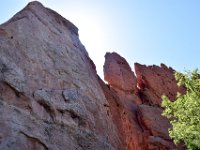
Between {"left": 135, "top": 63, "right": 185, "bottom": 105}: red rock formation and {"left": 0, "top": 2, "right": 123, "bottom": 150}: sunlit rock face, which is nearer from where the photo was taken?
{"left": 0, "top": 2, "right": 123, "bottom": 150}: sunlit rock face

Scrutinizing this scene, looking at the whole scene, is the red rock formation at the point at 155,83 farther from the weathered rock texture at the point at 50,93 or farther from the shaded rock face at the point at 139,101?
the weathered rock texture at the point at 50,93

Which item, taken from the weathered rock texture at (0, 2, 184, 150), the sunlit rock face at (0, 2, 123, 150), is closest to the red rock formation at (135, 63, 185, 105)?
the weathered rock texture at (0, 2, 184, 150)

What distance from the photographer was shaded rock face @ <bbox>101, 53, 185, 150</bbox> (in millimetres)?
33094

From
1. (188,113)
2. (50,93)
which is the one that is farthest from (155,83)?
(50,93)

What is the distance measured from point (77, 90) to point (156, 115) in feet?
66.6

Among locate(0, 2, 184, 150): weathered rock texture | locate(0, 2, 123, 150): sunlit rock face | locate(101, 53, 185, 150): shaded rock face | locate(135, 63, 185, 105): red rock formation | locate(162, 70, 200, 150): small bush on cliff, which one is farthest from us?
locate(135, 63, 185, 105): red rock formation

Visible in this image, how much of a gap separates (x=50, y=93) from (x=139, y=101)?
2735cm

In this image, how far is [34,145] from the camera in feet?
60.3

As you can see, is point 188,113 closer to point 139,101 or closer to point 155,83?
point 139,101

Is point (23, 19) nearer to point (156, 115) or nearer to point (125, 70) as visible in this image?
point (156, 115)

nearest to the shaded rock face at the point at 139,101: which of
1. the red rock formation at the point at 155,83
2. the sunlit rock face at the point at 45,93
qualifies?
the red rock formation at the point at 155,83

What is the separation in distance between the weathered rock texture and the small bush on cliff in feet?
15.5

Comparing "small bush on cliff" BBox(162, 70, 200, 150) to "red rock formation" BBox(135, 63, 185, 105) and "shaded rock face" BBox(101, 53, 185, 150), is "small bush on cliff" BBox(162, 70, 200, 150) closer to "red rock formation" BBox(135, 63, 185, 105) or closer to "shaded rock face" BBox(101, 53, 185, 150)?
"shaded rock face" BBox(101, 53, 185, 150)

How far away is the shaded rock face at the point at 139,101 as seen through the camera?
33.1m
